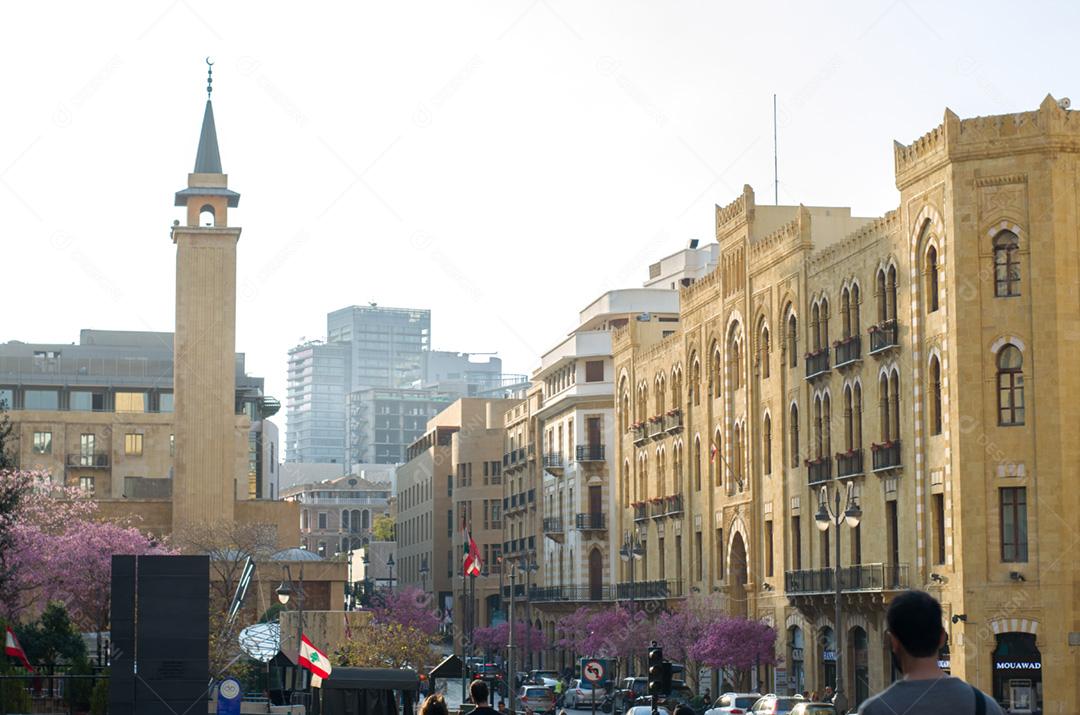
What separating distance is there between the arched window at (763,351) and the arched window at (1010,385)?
17.6 metres

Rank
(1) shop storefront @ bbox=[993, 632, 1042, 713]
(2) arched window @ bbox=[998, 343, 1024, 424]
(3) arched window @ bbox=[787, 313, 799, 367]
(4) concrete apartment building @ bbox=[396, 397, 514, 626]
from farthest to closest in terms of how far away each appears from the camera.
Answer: (4) concrete apartment building @ bbox=[396, 397, 514, 626], (3) arched window @ bbox=[787, 313, 799, 367], (2) arched window @ bbox=[998, 343, 1024, 424], (1) shop storefront @ bbox=[993, 632, 1042, 713]

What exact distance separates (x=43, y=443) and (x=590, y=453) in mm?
38507

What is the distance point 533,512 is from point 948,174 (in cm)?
6420

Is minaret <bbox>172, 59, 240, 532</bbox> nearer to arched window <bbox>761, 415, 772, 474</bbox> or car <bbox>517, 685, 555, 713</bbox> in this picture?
car <bbox>517, 685, 555, 713</bbox>

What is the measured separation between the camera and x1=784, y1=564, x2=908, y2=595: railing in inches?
2108

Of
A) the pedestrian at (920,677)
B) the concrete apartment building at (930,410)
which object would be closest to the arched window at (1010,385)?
the concrete apartment building at (930,410)

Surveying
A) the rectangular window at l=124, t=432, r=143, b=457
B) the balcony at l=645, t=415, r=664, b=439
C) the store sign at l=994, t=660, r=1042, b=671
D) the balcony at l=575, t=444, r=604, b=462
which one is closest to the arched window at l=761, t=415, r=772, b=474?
the balcony at l=645, t=415, r=664, b=439

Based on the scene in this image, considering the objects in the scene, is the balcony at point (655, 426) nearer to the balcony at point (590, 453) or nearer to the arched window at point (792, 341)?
the balcony at point (590, 453)

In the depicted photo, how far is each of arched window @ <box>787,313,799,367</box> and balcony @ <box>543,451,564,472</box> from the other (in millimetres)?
38973

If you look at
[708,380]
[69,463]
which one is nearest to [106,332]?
[69,463]

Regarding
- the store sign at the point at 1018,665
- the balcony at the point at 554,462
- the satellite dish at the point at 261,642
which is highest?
the balcony at the point at 554,462

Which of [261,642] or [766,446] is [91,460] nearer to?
[766,446]

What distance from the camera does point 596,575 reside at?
319 ft

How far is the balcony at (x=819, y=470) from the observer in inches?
2359
